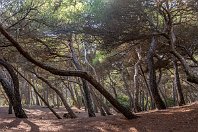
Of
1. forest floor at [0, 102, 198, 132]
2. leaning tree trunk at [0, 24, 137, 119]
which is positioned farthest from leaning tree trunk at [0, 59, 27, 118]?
leaning tree trunk at [0, 24, 137, 119]

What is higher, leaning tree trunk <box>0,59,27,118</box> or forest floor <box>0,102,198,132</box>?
leaning tree trunk <box>0,59,27,118</box>

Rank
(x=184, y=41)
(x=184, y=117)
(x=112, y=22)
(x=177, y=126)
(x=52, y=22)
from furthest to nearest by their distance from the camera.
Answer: (x=184, y=41) → (x=52, y=22) → (x=112, y=22) → (x=184, y=117) → (x=177, y=126)

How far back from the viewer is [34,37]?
1452 cm

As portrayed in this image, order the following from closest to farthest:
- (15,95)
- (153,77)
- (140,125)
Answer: (140,125) < (15,95) < (153,77)

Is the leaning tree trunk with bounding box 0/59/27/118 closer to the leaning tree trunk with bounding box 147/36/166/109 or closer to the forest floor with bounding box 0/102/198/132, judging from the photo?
the forest floor with bounding box 0/102/198/132

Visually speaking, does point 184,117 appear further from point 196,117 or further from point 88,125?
point 88,125

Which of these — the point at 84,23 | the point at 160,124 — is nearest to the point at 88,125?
the point at 160,124

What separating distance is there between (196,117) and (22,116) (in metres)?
7.08

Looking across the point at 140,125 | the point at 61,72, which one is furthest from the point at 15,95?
the point at 140,125

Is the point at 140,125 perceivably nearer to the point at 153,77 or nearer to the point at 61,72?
the point at 61,72

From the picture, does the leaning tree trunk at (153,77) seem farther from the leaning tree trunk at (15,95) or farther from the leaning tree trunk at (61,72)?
the leaning tree trunk at (15,95)

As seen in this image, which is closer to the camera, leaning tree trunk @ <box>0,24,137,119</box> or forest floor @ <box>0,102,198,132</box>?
leaning tree trunk @ <box>0,24,137,119</box>

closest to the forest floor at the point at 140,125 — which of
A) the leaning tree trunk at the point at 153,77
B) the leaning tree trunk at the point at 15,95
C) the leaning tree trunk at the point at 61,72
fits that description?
the leaning tree trunk at the point at 61,72

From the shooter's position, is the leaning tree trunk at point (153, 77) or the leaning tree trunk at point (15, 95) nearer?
the leaning tree trunk at point (15, 95)
